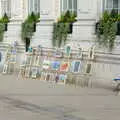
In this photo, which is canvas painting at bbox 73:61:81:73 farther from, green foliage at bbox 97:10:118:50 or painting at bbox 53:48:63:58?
painting at bbox 53:48:63:58

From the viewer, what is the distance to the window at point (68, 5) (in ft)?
60.7

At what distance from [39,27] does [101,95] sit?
237 inches

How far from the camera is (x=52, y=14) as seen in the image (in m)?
19.2

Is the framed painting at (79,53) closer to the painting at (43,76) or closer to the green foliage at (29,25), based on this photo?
the painting at (43,76)

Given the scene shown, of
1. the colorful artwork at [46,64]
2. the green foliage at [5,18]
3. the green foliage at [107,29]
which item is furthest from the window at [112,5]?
the green foliage at [5,18]

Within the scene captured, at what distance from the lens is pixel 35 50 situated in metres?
19.4

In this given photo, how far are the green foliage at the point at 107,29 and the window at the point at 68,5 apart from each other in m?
2.26

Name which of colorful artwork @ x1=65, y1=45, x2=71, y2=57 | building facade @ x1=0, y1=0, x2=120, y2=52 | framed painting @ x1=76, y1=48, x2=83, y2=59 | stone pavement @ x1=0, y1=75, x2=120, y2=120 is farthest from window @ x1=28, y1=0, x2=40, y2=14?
stone pavement @ x1=0, y1=75, x2=120, y2=120

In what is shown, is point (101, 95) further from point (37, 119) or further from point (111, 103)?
point (37, 119)

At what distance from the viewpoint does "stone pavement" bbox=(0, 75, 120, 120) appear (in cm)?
1136

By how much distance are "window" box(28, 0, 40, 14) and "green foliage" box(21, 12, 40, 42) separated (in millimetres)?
225

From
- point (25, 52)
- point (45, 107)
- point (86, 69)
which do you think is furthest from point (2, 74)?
point (45, 107)

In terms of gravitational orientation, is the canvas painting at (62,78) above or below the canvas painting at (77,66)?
below

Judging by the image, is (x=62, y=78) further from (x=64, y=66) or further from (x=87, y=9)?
(x=87, y=9)
